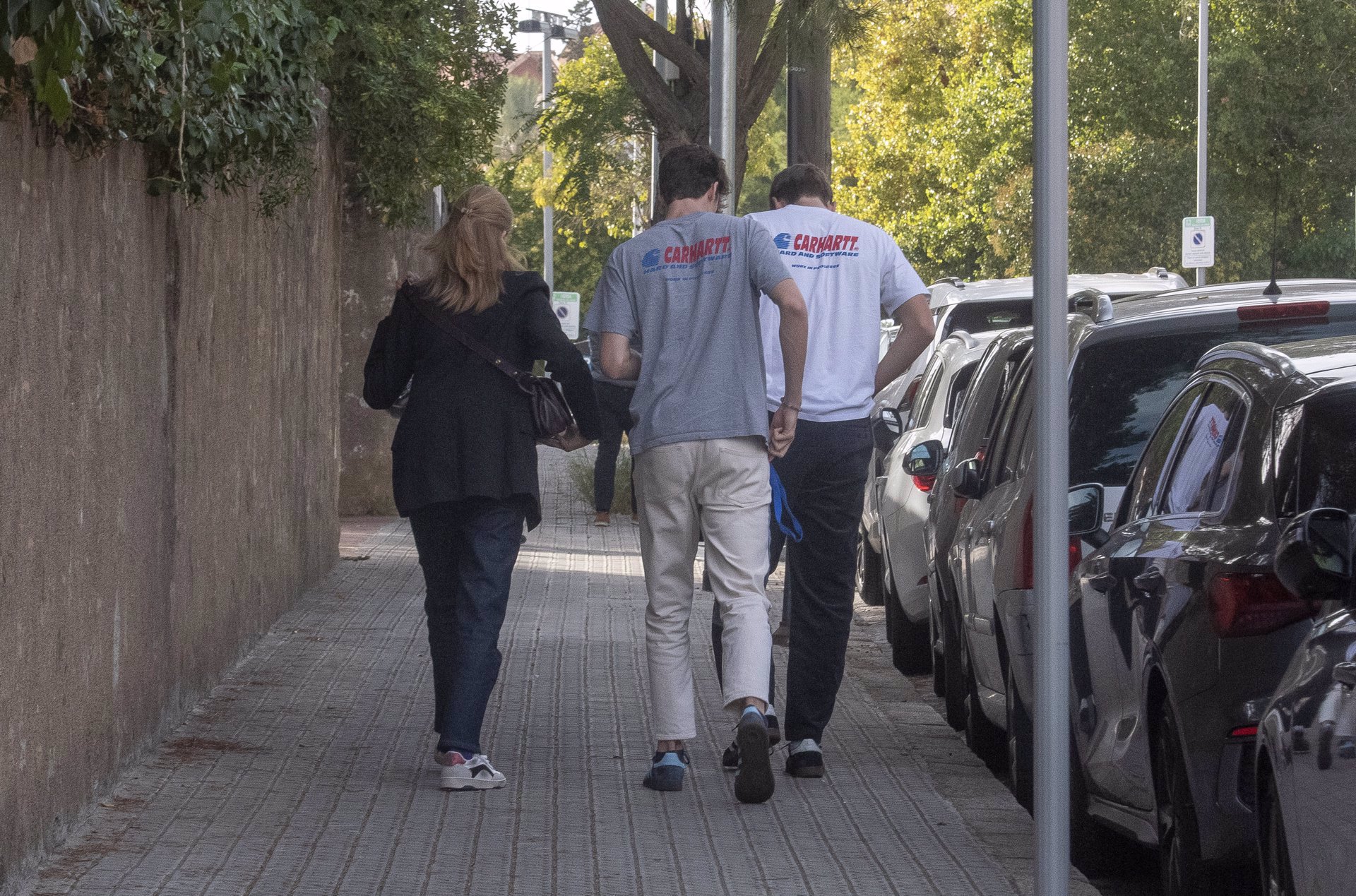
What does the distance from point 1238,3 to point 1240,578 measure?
42091mm

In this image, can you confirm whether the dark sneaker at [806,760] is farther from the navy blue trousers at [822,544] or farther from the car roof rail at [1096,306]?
the car roof rail at [1096,306]

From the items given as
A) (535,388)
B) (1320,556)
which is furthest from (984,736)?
(1320,556)

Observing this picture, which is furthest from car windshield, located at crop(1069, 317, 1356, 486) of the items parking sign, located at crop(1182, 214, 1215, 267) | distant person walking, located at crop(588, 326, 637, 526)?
parking sign, located at crop(1182, 214, 1215, 267)

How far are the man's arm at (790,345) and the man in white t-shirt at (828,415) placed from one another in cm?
24

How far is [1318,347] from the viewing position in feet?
16.9

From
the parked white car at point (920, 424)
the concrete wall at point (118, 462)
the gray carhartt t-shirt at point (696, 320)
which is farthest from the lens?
the parked white car at point (920, 424)

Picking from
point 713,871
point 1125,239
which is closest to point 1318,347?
point 713,871

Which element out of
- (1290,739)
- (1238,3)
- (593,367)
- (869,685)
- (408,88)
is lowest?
(869,685)

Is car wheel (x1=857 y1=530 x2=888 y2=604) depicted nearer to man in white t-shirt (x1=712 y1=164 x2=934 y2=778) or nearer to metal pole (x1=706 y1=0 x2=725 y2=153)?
metal pole (x1=706 y1=0 x2=725 y2=153)

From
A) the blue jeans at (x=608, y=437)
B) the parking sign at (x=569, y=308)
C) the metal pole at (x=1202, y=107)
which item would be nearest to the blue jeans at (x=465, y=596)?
the blue jeans at (x=608, y=437)

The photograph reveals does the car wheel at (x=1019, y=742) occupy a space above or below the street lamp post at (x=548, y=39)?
below

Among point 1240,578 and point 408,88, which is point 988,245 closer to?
point 408,88

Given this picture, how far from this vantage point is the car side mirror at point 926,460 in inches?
364

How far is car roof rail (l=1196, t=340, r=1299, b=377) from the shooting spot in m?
4.93
